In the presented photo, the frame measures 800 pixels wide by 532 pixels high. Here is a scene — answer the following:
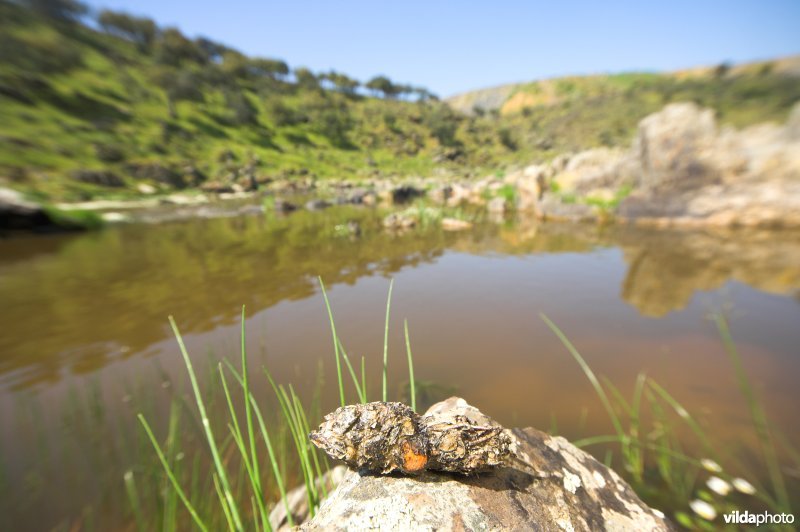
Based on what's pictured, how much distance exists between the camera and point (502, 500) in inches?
42.3

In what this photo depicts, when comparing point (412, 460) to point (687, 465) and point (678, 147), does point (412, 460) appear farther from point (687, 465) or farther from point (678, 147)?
point (678, 147)

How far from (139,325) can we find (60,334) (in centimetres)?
73

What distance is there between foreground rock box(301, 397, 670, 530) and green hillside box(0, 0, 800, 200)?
14300 millimetres

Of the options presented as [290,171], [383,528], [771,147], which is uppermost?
[290,171]

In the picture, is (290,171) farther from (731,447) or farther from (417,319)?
(731,447)

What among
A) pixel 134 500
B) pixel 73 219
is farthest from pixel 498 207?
pixel 73 219

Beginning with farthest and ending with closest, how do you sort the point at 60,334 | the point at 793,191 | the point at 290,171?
the point at 290,171, the point at 793,191, the point at 60,334

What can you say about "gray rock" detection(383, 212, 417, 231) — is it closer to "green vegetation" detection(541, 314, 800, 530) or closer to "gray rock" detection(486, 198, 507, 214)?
"gray rock" detection(486, 198, 507, 214)

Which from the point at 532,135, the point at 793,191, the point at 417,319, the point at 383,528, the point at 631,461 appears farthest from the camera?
the point at 532,135

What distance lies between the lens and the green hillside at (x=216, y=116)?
20812 mm

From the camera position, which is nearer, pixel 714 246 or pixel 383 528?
pixel 383 528

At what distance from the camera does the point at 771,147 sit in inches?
332

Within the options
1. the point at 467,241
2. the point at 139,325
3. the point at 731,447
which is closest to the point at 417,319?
the point at 731,447

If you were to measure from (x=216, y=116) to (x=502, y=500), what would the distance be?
5743 cm
